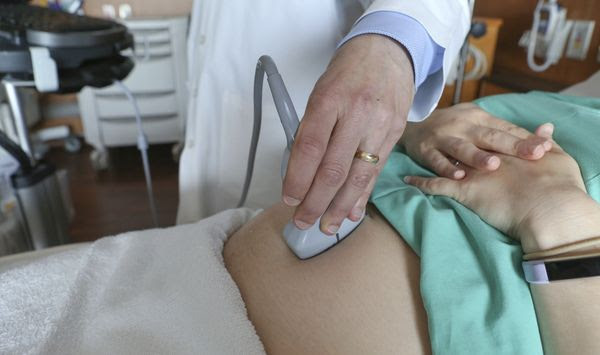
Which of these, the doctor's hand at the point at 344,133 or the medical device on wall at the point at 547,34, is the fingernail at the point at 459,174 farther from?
the medical device on wall at the point at 547,34

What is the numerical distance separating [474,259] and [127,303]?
417 mm

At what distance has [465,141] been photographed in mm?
616

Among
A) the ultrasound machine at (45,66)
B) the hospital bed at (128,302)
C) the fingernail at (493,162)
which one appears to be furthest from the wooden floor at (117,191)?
the fingernail at (493,162)

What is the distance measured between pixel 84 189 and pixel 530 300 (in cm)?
228

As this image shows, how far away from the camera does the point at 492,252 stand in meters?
0.50

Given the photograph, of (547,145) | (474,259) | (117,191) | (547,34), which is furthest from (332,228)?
(117,191)

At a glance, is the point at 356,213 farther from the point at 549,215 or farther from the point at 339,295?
the point at 549,215

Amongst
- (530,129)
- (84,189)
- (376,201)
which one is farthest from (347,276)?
(84,189)

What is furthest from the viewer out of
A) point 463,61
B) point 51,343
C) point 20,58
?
point 463,61

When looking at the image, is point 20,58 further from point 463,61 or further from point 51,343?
point 463,61

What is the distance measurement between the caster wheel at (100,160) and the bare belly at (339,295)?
7.11 feet

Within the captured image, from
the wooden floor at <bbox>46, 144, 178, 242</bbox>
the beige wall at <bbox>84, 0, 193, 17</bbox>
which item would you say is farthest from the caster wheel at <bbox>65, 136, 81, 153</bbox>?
the beige wall at <bbox>84, 0, 193, 17</bbox>

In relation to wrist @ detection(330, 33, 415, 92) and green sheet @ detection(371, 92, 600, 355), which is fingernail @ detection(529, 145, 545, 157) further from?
wrist @ detection(330, 33, 415, 92)

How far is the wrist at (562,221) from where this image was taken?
0.46 meters
